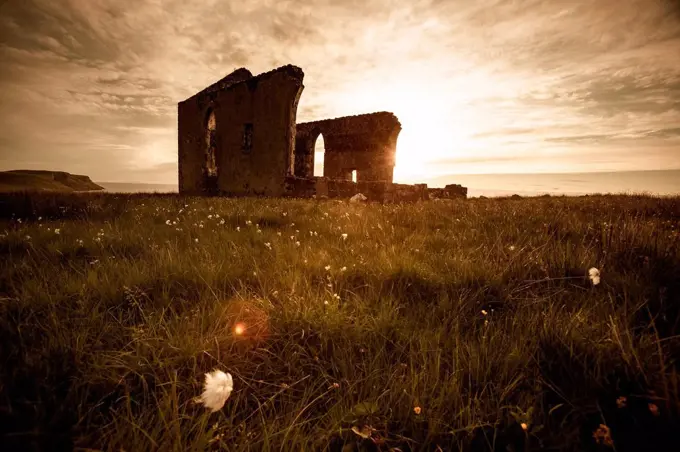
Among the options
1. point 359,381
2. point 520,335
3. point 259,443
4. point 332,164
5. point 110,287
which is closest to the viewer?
point 259,443

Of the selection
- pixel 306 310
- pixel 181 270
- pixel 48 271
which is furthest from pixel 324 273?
pixel 48 271

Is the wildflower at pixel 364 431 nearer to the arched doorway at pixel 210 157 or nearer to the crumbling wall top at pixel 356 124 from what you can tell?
the arched doorway at pixel 210 157

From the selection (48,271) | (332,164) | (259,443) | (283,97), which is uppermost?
(283,97)

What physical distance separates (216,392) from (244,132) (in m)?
16.8

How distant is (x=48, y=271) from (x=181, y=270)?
1156mm

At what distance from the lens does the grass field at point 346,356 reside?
3.15 feet

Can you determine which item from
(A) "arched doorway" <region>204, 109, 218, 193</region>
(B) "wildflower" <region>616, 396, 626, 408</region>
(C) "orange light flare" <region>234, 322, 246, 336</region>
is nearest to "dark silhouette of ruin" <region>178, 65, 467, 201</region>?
(A) "arched doorway" <region>204, 109, 218, 193</region>

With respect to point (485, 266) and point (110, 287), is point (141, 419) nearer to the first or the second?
point (110, 287)

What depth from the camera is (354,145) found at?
22.8m

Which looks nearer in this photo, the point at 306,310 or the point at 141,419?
the point at 141,419

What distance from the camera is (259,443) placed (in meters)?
0.97

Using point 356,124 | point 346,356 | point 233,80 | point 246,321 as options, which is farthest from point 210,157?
point 346,356

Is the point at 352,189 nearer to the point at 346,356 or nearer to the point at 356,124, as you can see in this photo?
the point at 356,124

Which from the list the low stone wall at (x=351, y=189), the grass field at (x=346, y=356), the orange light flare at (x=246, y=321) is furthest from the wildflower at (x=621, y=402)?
the low stone wall at (x=351, y=189)
